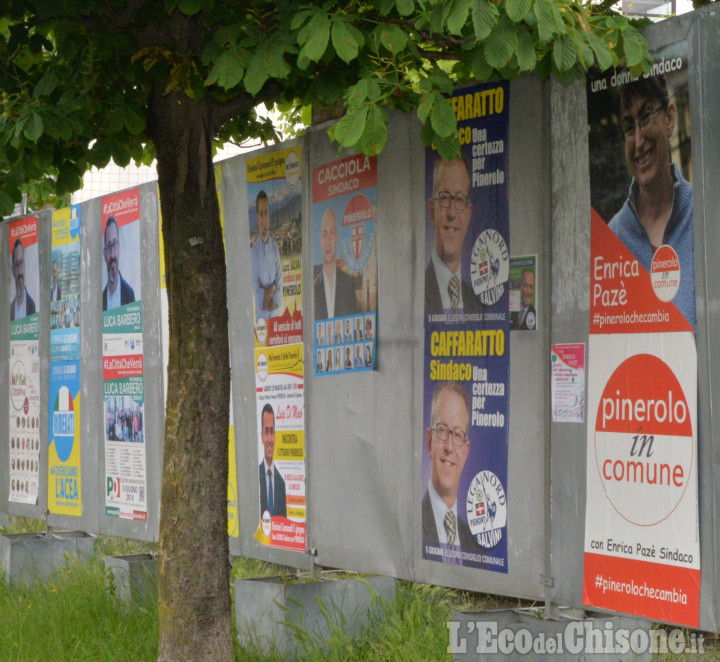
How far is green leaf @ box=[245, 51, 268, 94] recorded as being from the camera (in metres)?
4.86

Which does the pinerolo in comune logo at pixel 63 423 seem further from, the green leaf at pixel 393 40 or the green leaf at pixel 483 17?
the green leaf at pixel 483 17

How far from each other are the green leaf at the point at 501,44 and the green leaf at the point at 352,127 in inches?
20.8

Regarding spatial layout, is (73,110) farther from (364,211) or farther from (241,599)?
(241,599)

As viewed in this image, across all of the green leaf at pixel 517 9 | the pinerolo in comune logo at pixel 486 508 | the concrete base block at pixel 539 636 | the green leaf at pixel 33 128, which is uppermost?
the green leaf at pixel 517 9

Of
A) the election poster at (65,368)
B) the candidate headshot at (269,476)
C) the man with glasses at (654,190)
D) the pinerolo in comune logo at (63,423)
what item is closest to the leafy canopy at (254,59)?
the man with glasses at (654,190)

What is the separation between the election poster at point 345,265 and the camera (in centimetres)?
683

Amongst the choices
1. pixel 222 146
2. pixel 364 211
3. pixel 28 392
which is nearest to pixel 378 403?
pixel 364 211

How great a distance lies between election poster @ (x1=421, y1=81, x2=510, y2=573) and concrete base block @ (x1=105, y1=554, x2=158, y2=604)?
2014 millimetres

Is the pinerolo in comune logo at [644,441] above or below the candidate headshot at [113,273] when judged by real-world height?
below

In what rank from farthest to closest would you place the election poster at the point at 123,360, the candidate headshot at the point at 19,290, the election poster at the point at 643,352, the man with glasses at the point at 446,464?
the candidate headshot at the point at 19,290, the election poster at the point at 123,360, the man with glasses at the point at 446,464, the election poster at the point at 643,352

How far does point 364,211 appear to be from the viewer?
22.5 feet

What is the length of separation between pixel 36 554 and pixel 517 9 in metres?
6.06

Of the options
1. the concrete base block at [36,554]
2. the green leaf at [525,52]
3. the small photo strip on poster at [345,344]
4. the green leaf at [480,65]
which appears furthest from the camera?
the concrete base block at [36,554]

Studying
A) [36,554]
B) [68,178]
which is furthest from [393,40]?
[36,554]
